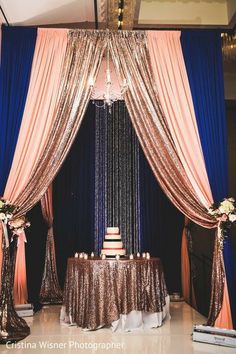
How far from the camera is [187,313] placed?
19.2ft

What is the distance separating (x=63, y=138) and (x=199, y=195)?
172cm

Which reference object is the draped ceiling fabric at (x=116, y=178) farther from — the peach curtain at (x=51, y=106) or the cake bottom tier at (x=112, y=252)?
the peach curtain at (x=51, y=106)

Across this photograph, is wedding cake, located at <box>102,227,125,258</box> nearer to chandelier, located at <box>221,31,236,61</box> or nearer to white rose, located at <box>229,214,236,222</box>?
white rose, located at <box>229,214,236,222</box>

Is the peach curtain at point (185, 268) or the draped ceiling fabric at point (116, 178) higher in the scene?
the draped ceiling fabric at point (116, 178)

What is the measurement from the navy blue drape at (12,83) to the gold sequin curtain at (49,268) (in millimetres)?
2280

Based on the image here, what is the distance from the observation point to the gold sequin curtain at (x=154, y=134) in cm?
444

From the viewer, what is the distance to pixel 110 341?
4.34 metres

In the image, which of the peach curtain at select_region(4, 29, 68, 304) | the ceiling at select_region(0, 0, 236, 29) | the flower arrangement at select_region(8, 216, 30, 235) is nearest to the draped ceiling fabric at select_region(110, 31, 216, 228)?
the ceiling at select_region(0, 0, 236, 29)

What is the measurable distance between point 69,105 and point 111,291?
235 centimetres

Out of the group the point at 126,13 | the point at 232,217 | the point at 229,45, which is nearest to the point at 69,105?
the point at 126,13

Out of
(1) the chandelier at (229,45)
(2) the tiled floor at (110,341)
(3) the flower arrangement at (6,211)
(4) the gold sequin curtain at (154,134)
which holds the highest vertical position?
(1) the chandelier at (229,45)

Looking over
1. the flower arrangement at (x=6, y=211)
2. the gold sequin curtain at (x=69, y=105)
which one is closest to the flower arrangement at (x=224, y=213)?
the gold sequin curtain at (x=69, y=105)

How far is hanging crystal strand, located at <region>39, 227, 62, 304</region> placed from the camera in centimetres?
675

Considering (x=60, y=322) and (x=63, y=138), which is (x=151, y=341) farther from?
(x=63, y=138)
